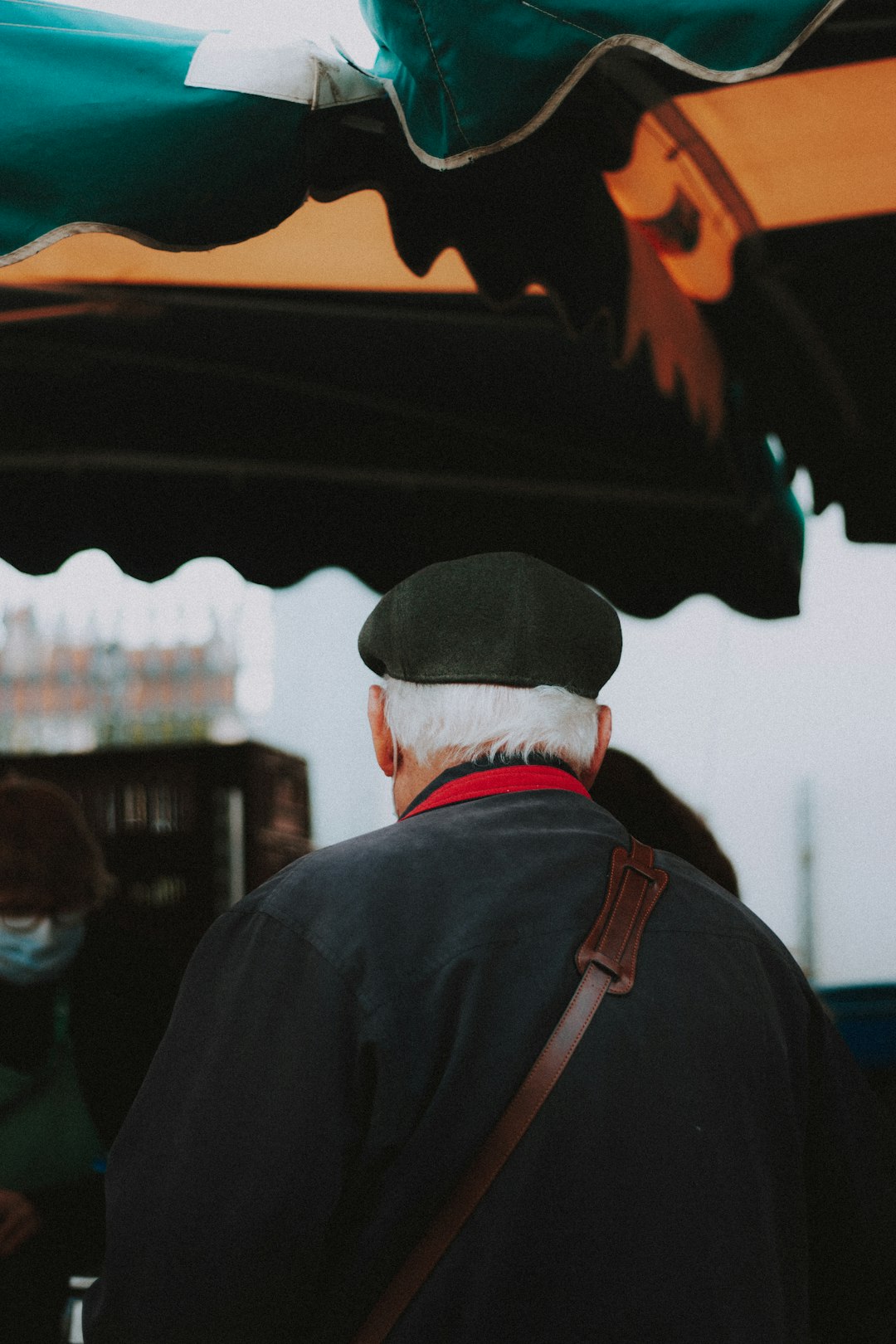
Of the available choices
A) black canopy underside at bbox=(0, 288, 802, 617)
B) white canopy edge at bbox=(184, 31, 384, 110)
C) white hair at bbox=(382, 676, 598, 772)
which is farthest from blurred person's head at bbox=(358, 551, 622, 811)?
black canopy underside at bbox=(0, 288, 802, 617)

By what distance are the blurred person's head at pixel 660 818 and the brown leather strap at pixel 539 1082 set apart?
107 cm

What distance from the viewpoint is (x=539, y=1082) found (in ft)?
3.51

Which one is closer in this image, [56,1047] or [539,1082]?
[539,1082]

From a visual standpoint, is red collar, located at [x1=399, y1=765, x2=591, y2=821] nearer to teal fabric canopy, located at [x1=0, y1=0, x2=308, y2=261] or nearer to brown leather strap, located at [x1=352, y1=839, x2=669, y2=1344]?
brown leather strap, located at [x1=352, y1=839, x2=669, y2=1344]

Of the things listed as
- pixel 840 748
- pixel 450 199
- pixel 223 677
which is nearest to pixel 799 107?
pixel 450 199

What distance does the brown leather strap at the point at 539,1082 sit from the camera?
1.05 meters

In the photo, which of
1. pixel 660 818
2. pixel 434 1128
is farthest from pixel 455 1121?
pixel 660 818

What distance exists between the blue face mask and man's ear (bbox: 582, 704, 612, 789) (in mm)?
1577

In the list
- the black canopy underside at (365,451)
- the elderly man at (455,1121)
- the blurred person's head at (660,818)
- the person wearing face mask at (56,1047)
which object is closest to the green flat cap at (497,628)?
the elderly man at (455,1121)

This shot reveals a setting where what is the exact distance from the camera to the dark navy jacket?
1024 mm

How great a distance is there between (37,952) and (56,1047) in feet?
0.64

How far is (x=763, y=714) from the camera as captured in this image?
198 inches

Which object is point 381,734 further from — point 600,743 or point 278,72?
point 278,72

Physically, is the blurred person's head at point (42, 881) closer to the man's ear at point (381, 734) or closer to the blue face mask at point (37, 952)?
the blue face mask at point (37, 952)
